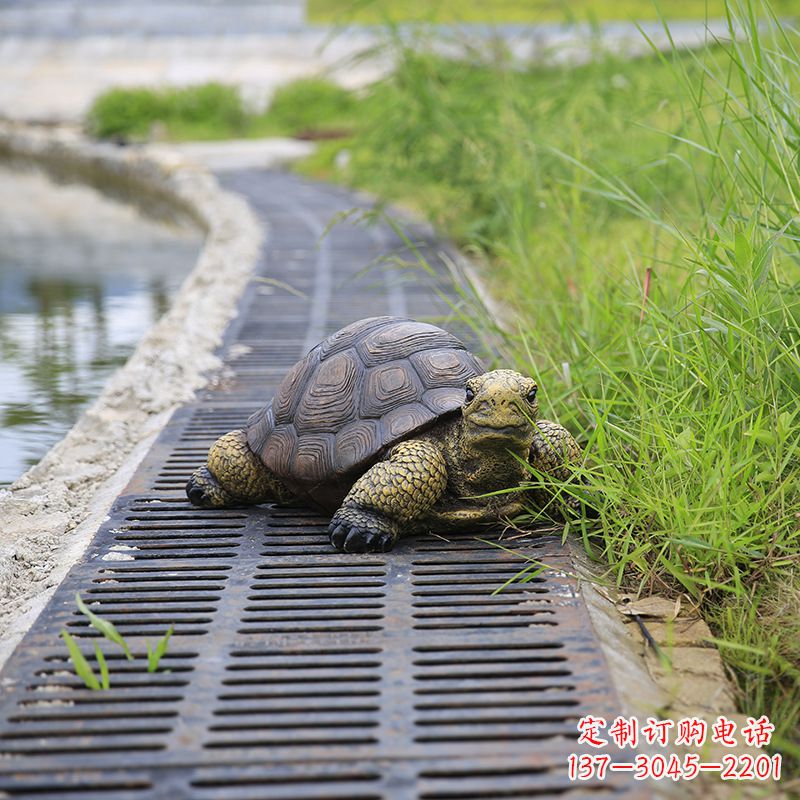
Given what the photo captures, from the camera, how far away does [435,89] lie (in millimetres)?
7871

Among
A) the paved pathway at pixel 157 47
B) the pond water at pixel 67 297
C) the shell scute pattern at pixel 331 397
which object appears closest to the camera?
the shell scute pattern at pixel 331 397

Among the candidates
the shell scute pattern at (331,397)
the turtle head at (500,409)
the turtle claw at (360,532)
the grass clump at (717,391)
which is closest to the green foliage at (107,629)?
the turtle claw at (360,532)

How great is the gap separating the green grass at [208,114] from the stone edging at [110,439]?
10977 millimetres

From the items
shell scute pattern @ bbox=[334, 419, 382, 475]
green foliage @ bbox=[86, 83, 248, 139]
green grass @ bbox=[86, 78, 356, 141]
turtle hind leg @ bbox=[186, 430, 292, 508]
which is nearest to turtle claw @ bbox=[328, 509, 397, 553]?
shell scute pattern @ bbox=[334, 419, 382, 475]

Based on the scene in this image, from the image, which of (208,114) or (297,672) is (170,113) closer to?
(208,114)

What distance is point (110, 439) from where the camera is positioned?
4.55m

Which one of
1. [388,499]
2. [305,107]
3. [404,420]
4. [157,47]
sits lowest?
[305,107]

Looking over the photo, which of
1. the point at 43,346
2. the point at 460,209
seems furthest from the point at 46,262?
the point at 460,209

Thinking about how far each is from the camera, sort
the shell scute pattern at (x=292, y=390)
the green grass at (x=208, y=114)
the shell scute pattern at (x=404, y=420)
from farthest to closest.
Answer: the green grass at (x=208, y=114)
the shell scute pattern at (x=292, y=390)
the shell scute pattern at (x=404, y=420)

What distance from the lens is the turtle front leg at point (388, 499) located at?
3.23 metres

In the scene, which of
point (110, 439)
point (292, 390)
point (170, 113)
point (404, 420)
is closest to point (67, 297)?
point (110, 439)

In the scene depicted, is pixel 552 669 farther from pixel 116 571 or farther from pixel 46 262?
pixel 46 262

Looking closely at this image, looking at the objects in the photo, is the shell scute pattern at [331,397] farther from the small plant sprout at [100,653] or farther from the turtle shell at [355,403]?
the small plant sprout at [100,653]

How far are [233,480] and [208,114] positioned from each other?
61.8 feet
